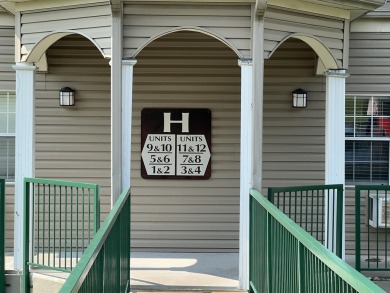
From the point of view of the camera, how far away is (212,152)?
8461mm

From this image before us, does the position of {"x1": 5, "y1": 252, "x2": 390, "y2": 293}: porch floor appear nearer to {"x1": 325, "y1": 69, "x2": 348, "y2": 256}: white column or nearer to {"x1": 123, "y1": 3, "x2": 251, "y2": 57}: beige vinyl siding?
{"x1": 325, "y1": 69, "x2": 348, "y2": 256}: white column

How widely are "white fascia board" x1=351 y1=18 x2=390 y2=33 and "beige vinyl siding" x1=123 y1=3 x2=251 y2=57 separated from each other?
8.31 ft

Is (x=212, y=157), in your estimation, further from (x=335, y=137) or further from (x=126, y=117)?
(x=126, y=117)

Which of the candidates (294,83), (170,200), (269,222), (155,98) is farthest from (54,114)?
(269,222)

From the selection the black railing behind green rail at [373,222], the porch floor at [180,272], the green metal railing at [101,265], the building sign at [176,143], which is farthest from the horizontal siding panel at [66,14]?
the black railing behind green rail at [373,222]

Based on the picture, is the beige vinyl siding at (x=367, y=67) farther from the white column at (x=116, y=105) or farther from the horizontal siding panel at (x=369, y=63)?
the white column at (x=116, y=105)

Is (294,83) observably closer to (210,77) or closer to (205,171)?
(210,77)

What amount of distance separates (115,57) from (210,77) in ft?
7.74

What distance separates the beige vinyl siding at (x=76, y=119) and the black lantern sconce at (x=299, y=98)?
96.6 inches

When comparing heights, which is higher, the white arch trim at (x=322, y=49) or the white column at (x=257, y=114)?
the white arch trim at (x=322, y=49)

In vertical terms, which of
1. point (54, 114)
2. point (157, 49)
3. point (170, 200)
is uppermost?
point (157, 49)

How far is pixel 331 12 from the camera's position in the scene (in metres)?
6.98

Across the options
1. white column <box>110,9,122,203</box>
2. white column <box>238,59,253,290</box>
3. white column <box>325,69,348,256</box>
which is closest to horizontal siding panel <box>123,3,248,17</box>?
white column <box>110,9,122,203</box>

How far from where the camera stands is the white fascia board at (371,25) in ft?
27.3
